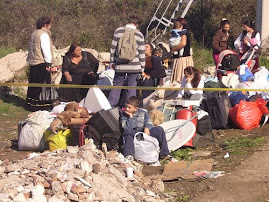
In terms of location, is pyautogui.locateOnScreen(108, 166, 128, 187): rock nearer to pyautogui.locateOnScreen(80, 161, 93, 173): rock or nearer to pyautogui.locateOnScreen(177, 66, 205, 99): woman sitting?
pyautogui.locateOnScreen(80, 161, 93, 173): rock

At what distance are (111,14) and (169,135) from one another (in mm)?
14101

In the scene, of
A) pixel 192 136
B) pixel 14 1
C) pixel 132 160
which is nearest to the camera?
pixel 132 160

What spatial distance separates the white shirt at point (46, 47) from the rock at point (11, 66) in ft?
8.89

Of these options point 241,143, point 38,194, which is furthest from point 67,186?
point 241,143

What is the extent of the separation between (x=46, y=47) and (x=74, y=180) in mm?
6017

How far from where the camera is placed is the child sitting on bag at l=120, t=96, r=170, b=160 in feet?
29.0

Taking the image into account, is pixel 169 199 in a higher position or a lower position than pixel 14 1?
lower

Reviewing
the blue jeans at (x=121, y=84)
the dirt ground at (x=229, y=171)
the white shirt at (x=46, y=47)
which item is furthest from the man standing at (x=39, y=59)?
the blue jeans at (x=121, y=84)

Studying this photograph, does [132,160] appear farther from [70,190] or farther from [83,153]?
[70,190]

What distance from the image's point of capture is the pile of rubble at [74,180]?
6473mm

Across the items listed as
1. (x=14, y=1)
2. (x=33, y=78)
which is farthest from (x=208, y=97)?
(x=14, y=1)

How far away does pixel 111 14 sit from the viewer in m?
23.2

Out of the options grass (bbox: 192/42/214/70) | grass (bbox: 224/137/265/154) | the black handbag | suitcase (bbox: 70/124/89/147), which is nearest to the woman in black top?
the black handbag

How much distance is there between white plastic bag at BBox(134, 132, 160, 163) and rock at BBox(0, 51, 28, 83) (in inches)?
273
